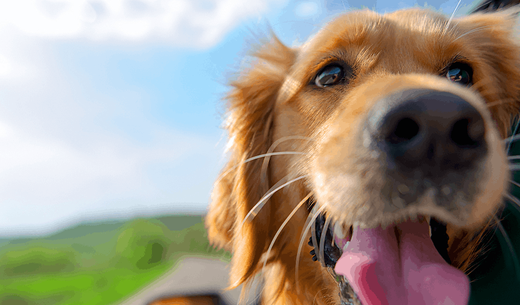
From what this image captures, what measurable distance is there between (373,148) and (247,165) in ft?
4.22

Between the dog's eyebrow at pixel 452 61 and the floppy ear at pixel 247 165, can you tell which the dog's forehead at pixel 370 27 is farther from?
the floppy ear at pixel 247 165

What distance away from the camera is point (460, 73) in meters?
1.96

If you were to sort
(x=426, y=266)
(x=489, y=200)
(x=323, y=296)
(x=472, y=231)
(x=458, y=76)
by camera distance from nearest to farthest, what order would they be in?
(x=489, y=200) → (x=426, y=266) → (x=472, y=231) → (x=458, y=76) → (x=323, y=296)

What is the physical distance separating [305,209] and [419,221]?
711mm

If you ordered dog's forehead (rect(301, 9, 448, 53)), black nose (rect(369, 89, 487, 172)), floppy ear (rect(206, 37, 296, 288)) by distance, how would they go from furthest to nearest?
floppy ear (rect(206, 37, 296, 288))
dog's forehead (rect(301, 9, 448, 53))
black nose (rect(369, 89, 487, 172))

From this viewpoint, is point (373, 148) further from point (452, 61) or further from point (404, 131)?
point (452, 61)

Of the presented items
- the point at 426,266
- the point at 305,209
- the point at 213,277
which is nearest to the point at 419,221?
the point at 426,266

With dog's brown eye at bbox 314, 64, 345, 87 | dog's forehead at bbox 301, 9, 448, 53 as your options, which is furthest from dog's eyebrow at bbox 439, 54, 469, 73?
dog's brown eye at bbox 314, 64, 345, 87

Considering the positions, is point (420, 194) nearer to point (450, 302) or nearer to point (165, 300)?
point (450, 302)

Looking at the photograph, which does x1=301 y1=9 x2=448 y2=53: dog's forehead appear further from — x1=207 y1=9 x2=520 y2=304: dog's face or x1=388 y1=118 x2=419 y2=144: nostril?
x1=388 y1=118 x2=419 y2=144: nostril

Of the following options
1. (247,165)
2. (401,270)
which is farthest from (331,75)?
(401,270)

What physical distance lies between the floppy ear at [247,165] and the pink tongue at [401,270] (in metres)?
0.82

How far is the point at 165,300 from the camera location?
10.5ft

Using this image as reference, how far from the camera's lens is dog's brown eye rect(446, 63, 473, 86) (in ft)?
6.35
